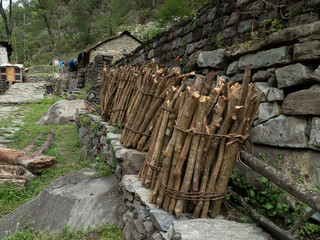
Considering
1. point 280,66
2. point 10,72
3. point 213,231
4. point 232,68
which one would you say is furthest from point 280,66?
point 10,72

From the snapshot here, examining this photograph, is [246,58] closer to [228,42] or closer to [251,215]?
[228,42]

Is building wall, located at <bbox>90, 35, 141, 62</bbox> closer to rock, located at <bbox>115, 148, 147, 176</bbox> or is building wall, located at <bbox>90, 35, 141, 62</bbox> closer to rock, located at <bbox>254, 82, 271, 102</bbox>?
rock, located at <bbox>115, 148, 147, 176</bbox>

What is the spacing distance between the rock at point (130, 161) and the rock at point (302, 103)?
174cm

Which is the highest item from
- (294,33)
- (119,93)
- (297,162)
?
(294,33)

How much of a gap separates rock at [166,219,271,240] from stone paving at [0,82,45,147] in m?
6.03

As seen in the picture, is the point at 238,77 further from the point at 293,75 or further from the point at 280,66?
the point at 293,75

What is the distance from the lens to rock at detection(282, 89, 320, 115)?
77.6 inches

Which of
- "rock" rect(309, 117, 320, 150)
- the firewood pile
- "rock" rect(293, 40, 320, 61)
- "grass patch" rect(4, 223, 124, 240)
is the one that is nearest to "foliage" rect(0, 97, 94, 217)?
"grass patch" rect(4, 223, 124, 240)

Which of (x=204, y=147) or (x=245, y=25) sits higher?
(x=245, y=25)

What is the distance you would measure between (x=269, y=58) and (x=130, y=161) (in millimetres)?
1998

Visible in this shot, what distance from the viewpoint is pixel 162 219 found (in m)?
1.80

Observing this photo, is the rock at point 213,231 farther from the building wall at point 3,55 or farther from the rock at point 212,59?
the building wall at point 3,55

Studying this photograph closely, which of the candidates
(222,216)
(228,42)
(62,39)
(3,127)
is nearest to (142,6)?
(62,39)

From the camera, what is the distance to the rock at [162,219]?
5.69 ft
